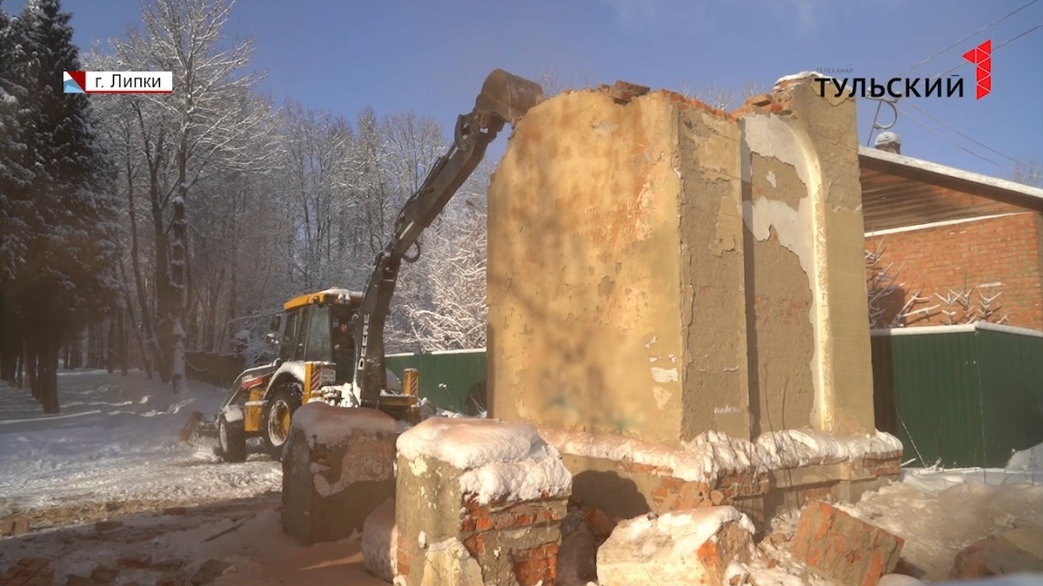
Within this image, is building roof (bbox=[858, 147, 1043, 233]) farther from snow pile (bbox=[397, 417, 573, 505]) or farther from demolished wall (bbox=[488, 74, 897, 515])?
snow pile (bbox=[397, 417, 573, 505])

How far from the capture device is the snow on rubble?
222 inches

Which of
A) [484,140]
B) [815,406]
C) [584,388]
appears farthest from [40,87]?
[815,406]

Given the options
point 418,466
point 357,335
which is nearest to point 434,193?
point 357,335

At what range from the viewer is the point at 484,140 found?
895cm

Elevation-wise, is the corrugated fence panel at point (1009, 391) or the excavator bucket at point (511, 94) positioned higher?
the excavator bucket at point (511, 94)

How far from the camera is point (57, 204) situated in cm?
2069

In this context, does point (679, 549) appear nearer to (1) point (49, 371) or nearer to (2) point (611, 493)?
(2) point (611, 493)

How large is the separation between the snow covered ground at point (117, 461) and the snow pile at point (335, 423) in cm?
358

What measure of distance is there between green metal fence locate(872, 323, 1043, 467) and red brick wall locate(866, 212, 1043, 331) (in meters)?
1.65

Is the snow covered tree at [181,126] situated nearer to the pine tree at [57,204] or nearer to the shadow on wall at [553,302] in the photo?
the pine tree at [57,204]

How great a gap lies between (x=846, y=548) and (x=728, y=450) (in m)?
1.11

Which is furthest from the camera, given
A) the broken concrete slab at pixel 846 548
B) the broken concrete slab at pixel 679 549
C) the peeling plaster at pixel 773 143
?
the peeling plaster at pixel 773 143

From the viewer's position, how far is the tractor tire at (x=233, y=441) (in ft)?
43.1

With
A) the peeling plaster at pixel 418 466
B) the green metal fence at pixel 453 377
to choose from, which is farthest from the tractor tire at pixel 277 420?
the peeling plaster at pixel 418 466
